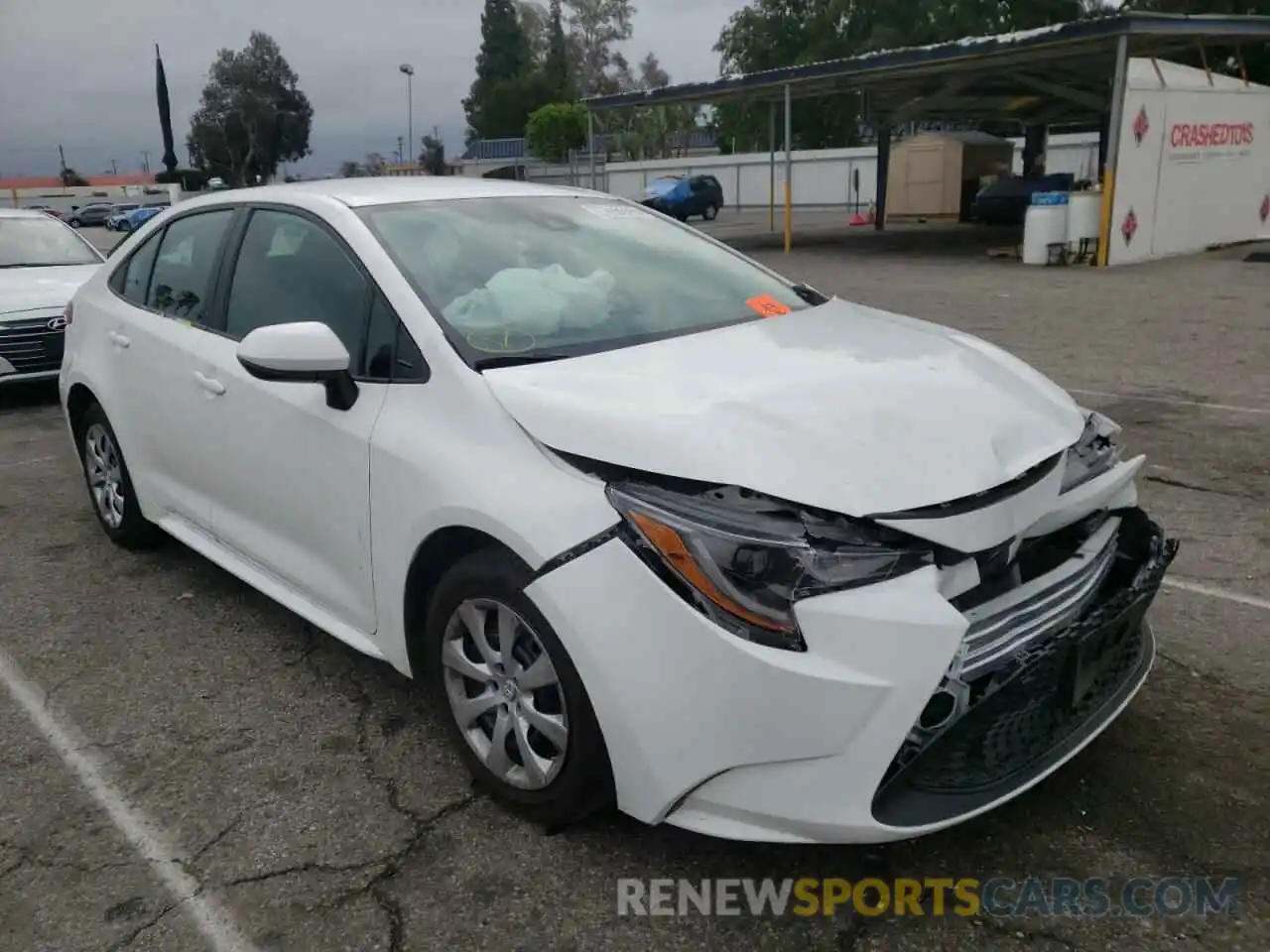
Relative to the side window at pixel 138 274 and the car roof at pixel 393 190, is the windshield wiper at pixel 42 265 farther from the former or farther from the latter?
the car roof at pixel 393 190

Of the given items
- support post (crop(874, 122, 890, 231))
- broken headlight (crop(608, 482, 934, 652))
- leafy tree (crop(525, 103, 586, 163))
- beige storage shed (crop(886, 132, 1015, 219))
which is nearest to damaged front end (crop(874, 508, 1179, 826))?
broken headlight (crop(608, 482, 934, 652))

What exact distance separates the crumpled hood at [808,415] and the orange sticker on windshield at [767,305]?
1.41 feet

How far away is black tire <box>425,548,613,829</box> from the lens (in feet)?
8.10

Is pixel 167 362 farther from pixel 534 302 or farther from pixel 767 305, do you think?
pixel 767 305

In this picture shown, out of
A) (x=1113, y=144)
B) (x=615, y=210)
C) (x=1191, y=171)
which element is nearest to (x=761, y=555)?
(x=615, y=210)

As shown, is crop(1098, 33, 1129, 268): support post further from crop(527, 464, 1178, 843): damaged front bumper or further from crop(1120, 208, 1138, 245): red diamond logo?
crop(527, 464, 1178, 843): damaged front bumper

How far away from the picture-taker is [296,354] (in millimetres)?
2957

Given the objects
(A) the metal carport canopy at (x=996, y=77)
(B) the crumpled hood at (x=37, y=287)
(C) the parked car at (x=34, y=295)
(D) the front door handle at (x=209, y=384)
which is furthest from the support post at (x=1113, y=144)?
(D) the front door handle at (x=209, y=384)

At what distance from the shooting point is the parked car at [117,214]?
1897 inches

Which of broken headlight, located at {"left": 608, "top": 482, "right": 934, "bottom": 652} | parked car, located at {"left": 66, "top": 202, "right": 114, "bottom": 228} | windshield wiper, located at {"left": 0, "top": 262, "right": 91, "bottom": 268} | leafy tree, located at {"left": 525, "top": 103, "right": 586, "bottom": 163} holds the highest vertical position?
leafy tree, located at {"left": 525, "top": 103, "right": 586, "bottom": 163}

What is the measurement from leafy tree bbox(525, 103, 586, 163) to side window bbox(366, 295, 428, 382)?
2249 inches

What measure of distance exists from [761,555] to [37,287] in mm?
8315

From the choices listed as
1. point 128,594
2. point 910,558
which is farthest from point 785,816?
point 128,594

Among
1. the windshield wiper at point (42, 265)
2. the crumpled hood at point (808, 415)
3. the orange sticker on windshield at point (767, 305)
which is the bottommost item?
the windshield wiper at point (42, 265)
